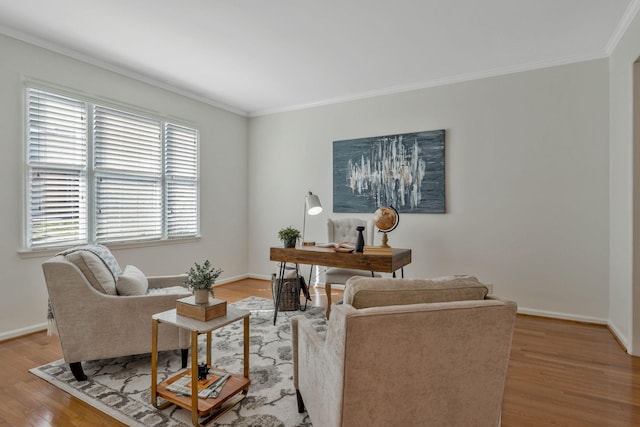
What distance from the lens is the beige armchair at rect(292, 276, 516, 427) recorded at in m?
1.20

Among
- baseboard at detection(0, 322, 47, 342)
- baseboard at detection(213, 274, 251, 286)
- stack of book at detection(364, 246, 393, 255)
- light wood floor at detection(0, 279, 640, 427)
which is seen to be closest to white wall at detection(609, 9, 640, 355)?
light wood floor at detection(0, 279, 640, 427)

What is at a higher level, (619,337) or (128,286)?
(128,286)

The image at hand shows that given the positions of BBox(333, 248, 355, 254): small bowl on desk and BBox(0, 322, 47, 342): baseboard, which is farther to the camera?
BBox(333, 248, 355, 254): small bowl on desk

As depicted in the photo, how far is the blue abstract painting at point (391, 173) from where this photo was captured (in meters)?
4.09

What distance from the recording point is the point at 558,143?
3.50m

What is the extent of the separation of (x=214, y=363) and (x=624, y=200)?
3492 mm

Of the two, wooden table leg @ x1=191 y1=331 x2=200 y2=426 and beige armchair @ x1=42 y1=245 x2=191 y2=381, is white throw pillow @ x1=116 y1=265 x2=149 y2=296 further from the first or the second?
wooden table leg @ x1=191 y1=331 x2=200 y2=426

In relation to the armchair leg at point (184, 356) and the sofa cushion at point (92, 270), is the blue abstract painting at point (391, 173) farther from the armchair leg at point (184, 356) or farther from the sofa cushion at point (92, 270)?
the sofa cushion at point (92, 270)

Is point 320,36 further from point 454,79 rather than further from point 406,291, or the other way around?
point 406,291

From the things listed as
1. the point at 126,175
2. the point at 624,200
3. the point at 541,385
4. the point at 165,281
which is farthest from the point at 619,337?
the point at 126,175

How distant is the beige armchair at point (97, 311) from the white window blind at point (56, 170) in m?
1.17

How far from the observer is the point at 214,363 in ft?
8.27

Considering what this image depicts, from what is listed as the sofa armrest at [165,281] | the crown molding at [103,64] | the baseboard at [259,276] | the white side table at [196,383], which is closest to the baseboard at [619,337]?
the white side table at [196,383]

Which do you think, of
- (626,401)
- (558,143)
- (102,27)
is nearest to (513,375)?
(626,401)
